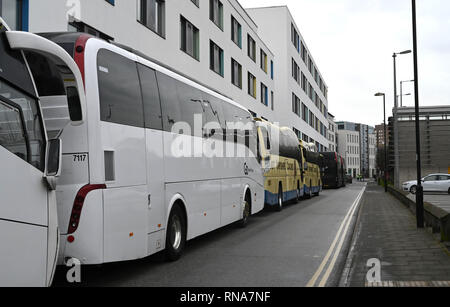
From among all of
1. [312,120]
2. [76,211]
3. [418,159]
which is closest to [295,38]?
[312,120]

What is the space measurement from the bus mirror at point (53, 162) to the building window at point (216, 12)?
2527 cm

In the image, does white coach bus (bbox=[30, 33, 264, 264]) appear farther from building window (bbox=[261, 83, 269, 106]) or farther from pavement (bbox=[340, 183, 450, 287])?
building window (bbox=[261, 83, 269, 106])

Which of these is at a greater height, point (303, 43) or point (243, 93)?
point (303, 43)

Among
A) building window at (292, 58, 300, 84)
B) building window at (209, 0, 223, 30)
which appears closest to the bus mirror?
building window at (209, 0, 223, 30)

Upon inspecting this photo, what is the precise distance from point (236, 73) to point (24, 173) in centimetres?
3072

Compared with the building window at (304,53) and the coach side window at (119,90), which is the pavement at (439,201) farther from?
the building window at (304,53)

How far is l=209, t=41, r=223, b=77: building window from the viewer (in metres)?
29.0

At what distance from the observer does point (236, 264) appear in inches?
338

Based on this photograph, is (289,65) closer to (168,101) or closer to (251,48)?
(251,48)

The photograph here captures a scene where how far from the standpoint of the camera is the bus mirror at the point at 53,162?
4.77m
